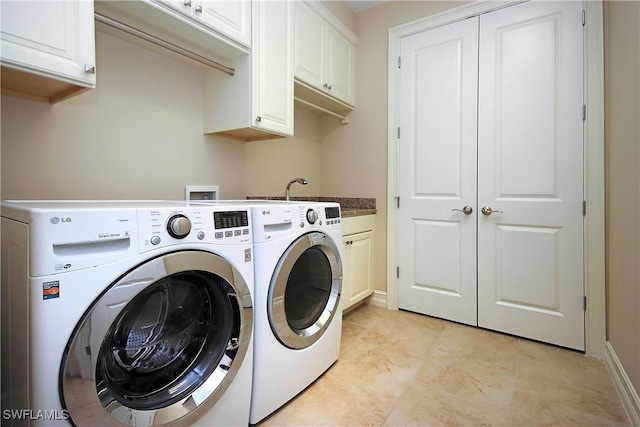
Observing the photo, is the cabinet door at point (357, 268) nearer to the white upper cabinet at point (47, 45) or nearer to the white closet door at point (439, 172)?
the white closet door at point (439, 172)

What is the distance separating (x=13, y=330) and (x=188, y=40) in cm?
146

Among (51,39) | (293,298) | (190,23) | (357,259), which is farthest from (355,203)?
(51,39)

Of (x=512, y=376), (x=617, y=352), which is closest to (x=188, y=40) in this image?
(x=512, y=376)

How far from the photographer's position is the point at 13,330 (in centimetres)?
81

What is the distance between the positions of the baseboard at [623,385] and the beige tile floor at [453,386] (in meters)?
0.04

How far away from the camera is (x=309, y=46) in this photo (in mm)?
2217

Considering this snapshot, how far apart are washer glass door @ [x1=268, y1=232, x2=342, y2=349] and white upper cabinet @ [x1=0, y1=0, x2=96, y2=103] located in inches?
40.3

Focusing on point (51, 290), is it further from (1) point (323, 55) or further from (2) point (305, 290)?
(1) point (323, 55)

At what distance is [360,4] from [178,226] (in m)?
2.60

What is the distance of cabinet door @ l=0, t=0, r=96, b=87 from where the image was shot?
0.98 metres

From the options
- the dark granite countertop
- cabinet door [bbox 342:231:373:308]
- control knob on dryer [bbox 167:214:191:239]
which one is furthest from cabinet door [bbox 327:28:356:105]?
control knob on dryer [bbox 167:214:191:239]

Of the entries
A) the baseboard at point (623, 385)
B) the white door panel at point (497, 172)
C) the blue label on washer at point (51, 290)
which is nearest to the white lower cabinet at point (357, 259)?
the white door panel at point (497, 172)

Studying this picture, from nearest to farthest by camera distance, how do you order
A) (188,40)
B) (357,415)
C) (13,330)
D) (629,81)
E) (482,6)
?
1. (13,330)
2. (357,415)
3. (629,81)
4. (188,40)
5. (482,6)

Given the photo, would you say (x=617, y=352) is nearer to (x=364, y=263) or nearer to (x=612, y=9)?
(x=364, y=263)
